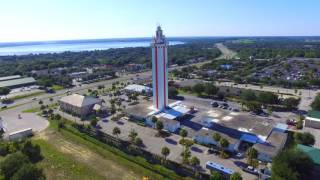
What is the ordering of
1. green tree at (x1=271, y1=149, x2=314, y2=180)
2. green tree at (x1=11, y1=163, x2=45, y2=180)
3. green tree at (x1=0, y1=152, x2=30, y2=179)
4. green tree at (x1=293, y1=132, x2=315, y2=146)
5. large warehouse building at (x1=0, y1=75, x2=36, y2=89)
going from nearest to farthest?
green tree at (x1=11, y1=163, x2=45, y2=180)
green tree at (x1=271, y1=149, x2=314, y2=180)
green tree at (x1=0, y1=152, x2=30, y2=179)
green tree at (x1=293, y1=132, x2=315, y2=146)
large warehouse building at (x1=0, y1=75, x2=36, y2=89)

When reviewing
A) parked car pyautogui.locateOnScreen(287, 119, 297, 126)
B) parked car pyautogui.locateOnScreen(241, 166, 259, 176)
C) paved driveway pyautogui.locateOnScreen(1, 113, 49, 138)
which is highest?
parked car pyautogui.locateOnScreen(287, 119, 297, 126)

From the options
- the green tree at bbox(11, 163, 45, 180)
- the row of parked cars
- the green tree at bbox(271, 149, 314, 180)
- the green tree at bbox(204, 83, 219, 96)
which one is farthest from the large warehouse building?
the green tree at bbox(271, 149, 314, 180)

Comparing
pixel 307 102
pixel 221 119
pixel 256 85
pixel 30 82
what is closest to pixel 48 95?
pixel 30 82

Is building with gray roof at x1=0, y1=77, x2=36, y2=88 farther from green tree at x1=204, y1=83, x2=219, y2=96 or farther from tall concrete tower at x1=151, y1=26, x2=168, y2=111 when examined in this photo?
green tree at x1=204, y1=83, x2=219, y2=96

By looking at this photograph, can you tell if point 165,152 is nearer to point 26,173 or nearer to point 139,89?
point 26,173

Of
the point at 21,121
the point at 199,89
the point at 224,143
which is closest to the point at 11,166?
the point at 21,121

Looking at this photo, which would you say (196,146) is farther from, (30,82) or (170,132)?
(30,82)

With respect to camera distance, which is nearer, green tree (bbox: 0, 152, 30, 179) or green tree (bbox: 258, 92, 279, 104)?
green tree (bbox: 0, 152, 30, 179)
